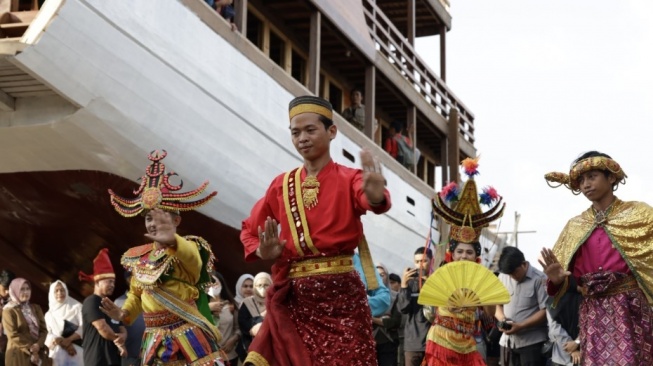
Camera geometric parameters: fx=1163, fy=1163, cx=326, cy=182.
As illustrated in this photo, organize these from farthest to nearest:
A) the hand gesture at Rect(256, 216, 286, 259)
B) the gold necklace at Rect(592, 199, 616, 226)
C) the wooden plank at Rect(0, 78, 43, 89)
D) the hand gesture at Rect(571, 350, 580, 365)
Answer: the wooden plank at Rect(0, 78, 43, 89), the hand gesture at Rect(571, 350, 580, 365), the gold necklace at Rect(592, 199, 616, 226), the hand gesture at Rect(256, 216, 286, 259)

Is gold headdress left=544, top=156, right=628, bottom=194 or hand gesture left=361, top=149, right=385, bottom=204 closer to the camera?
hand gesture left=361, top=149, right=385, bottom=204

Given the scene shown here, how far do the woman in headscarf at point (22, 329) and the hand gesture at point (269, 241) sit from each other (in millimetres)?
7594

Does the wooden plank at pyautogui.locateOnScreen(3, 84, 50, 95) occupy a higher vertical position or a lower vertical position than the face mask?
higher

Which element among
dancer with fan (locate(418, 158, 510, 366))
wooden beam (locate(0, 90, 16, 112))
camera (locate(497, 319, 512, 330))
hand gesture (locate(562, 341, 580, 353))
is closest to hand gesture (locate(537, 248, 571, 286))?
dancer with fan (locate(418, 158, 510, 366))

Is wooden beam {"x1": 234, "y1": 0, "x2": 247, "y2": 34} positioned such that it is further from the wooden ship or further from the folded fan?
the folded fan

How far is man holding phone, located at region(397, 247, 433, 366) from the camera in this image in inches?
472

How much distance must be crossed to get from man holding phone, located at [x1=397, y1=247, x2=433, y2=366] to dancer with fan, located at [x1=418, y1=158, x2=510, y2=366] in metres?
1.24

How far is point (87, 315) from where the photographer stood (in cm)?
1188

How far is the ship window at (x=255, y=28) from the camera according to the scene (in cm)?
2058

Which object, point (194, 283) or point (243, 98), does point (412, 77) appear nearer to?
point (243, 98)

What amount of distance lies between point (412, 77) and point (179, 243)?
1935 centimetres

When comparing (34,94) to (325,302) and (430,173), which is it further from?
(430,173)

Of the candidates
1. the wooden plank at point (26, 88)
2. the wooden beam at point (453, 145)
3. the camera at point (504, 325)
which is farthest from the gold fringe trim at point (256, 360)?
the wooden beam at point (453, 145)

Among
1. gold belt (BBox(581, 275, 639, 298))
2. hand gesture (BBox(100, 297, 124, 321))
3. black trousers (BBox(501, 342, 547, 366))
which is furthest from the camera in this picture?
black trousers (BBox(501, 342, 547, 366))
